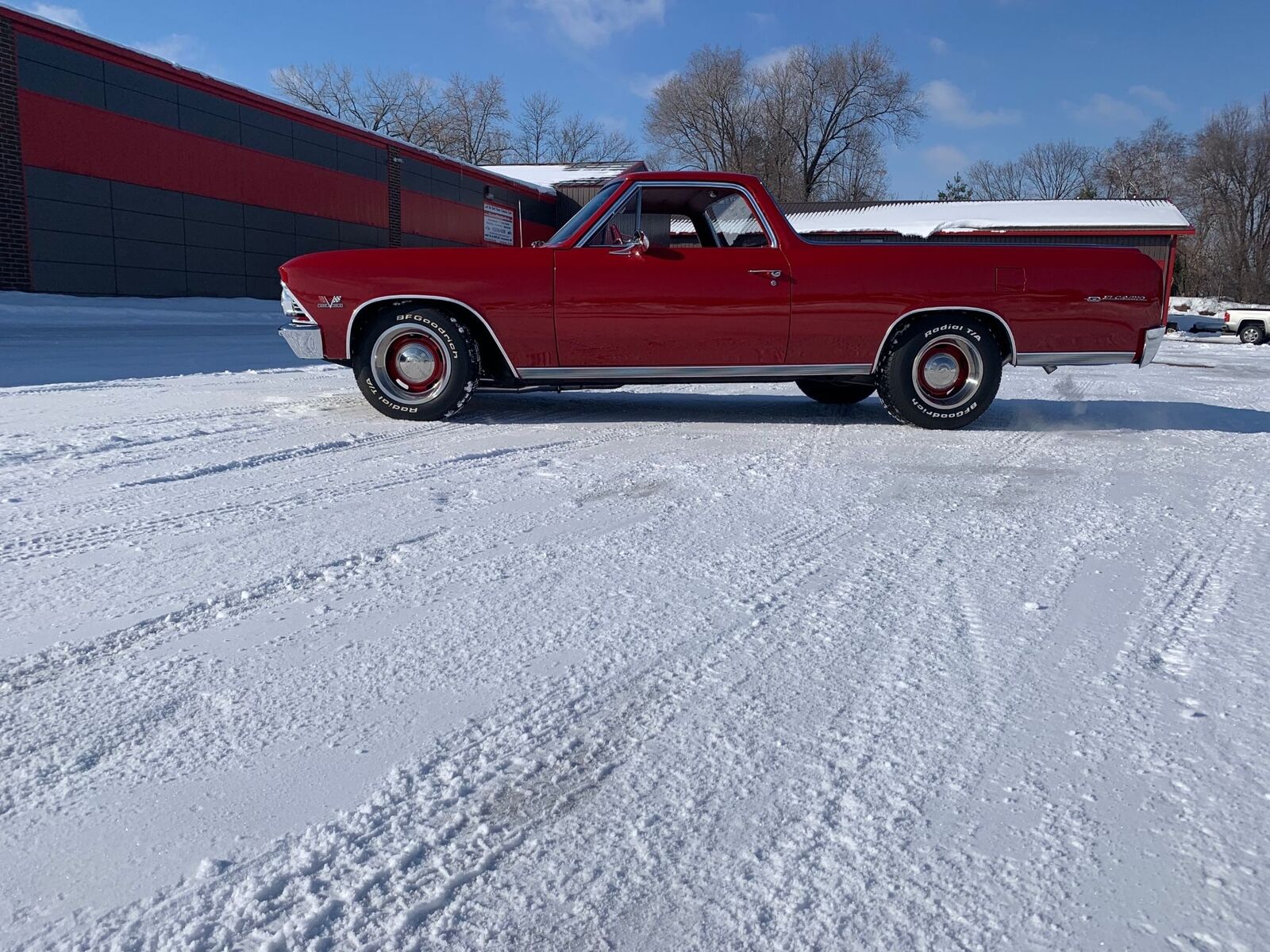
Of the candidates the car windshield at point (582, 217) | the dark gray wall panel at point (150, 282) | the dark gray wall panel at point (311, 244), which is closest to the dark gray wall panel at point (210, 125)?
the dark gray wall panel at point (311, 244)

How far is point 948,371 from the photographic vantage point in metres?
5.82

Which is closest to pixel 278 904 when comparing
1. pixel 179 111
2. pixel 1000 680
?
pixel 1000 680

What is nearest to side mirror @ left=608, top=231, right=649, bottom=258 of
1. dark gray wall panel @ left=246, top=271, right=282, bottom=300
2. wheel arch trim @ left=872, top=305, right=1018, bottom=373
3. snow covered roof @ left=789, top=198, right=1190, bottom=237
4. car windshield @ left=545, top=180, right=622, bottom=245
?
car windshield @ left=545, top=180, right=622, bottom=245

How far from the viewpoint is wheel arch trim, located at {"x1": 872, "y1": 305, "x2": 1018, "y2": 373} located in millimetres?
5656

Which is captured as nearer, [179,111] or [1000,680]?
[1000,680]

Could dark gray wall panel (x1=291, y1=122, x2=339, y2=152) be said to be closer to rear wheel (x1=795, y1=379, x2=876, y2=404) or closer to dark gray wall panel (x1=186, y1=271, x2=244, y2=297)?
dark gray wall panel (x1=186, y1=271, x2=244, y2=297)

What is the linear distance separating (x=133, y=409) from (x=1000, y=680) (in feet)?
18.8

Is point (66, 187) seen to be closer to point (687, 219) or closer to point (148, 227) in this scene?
point (148, 227)

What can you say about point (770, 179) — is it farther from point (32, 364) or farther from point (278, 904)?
point (278, 904)

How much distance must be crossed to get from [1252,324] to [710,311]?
2551 centimetres

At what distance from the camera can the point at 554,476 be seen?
4168mm

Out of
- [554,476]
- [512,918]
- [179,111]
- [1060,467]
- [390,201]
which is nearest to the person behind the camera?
[512,918]

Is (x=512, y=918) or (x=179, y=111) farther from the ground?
(x=179, y=111)

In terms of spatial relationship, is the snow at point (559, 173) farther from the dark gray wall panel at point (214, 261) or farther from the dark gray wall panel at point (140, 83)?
the dark gray wall panel at point (140, 83)
